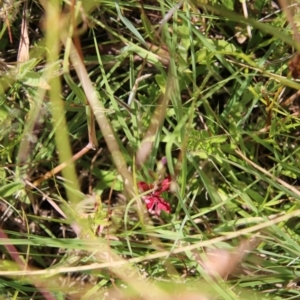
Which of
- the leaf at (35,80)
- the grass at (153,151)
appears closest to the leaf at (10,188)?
the grass at (153,151)

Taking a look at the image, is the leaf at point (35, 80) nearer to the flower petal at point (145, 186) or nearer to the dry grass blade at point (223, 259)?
the flower petal at point (145, 186)

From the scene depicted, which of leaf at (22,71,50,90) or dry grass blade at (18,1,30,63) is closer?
leaf at (22,71,50,90)

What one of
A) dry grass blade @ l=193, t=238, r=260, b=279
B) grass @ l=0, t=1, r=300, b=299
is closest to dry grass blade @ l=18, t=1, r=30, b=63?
grass @ l=0, t=1, r=300, b=299

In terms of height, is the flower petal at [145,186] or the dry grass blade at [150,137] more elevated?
the dry grass blade at [150,137]

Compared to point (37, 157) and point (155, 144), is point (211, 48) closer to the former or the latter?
point (155, 144)

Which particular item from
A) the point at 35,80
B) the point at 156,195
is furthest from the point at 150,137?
the point at 35,80

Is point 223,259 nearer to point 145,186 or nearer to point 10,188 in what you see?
point 145,186

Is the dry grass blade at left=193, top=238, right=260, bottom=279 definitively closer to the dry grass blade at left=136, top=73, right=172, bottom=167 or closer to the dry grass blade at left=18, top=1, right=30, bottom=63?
the dry grass blade at left=136, top=73, right=172, bottom=167

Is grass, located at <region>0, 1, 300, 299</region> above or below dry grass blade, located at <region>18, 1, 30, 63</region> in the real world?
below
